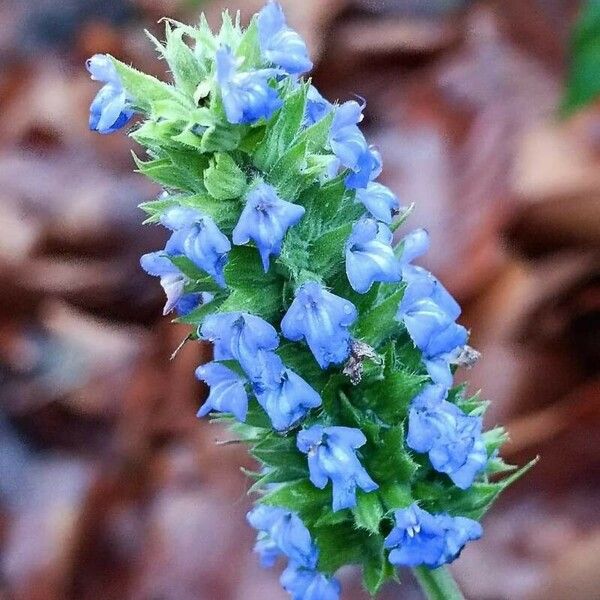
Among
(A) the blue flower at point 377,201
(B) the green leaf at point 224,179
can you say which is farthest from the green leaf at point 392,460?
(B) the green leaf at point 224,179

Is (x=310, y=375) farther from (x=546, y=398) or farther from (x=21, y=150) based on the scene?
(x=21, y=150)

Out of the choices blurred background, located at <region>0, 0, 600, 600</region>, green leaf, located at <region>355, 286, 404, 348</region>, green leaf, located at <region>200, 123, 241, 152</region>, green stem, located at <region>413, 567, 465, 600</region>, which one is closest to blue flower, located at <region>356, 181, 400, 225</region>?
green leaf, located at <region>355, 286, 404, 348</region>

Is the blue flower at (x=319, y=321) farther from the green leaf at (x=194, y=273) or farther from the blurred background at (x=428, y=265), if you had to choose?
the blurred background at (x=428, y=265)

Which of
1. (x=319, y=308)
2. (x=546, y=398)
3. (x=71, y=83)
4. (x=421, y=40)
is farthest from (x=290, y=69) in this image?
(x=71, y=83)

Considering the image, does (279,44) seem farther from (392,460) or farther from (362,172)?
(392,460)

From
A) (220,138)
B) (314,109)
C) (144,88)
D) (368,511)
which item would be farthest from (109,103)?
(368,511)

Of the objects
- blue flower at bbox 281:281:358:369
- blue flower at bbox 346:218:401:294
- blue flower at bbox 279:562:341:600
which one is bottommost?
blue flower at bbox 279:562:341:600

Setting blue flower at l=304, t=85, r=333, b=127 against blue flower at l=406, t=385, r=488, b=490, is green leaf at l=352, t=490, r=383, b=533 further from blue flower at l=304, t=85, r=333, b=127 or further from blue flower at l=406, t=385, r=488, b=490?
blue flower at l=304, t=85, r=333, b=127

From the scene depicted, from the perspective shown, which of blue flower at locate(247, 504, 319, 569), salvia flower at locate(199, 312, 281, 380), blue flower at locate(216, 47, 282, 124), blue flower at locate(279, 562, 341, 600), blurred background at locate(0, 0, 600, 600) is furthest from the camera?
blurred background at locate(0, 0, 600, 600)
